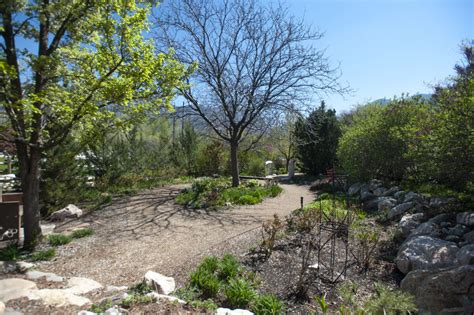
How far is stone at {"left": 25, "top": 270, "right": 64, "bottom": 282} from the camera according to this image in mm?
3752

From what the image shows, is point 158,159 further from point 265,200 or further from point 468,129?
point 468,129

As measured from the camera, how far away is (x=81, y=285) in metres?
3.62

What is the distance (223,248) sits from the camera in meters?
4.88

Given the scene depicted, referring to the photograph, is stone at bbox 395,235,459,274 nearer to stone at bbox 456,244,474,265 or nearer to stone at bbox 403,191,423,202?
stone at bbox 456,244,474,265

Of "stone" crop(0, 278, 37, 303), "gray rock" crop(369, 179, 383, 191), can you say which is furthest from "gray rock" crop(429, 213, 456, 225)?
"stone" crop(0, 278, 37, 303)

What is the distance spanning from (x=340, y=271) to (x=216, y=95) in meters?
7.87

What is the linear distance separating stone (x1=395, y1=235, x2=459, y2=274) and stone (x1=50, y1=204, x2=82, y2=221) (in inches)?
271

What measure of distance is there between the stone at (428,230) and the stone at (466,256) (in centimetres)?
80

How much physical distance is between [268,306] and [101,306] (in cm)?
Result: 169

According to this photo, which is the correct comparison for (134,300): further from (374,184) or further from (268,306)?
(374,184)

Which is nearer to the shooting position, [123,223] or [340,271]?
[340,271]

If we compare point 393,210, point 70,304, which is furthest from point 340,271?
point 70,304

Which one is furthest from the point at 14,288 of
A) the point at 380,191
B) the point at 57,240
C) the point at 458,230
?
the point at 380,191

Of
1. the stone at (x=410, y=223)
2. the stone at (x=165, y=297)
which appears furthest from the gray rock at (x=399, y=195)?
the stone at (x=165, y=297)
